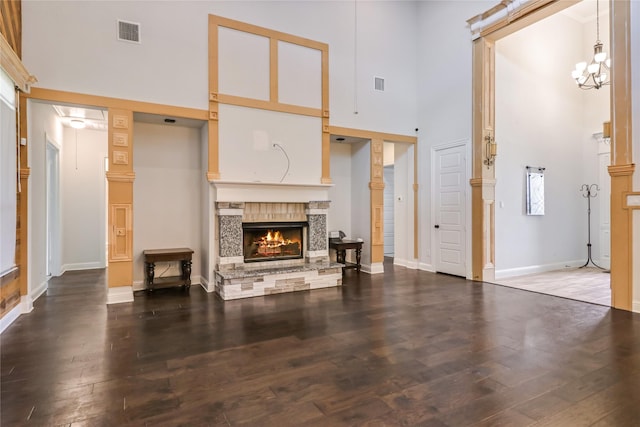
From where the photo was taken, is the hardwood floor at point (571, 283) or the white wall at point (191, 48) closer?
the white wall at point (191, 48)

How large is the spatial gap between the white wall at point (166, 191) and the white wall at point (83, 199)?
8.32 feet

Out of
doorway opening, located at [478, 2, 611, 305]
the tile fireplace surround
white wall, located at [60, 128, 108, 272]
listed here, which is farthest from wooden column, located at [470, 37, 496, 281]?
white wall, located at [60, 128, 108, 272]

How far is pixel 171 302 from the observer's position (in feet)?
15.2

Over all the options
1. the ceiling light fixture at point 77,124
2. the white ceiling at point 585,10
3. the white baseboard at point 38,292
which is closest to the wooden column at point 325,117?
the white baseboard at point 38,292

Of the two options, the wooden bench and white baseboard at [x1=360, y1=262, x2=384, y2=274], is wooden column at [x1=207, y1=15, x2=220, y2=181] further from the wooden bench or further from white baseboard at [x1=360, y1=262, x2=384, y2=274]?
white baseboard at [x1=360, y1=262, x2=384, y2=274]

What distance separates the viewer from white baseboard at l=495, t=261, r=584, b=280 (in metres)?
6.24

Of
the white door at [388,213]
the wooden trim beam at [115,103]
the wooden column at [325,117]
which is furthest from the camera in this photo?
the white door at [388,213]

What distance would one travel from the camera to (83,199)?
281 inches

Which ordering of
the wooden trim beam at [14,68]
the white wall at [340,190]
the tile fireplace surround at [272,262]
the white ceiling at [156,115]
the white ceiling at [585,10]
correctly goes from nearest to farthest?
the wooden trim beam at [14,68] < the tile fireplace surround at [272,262] < the white ceiling at [156,115] < the white ceiling at [585,10] < the white wall at [340,190]

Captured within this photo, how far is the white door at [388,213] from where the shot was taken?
9078 millimetres

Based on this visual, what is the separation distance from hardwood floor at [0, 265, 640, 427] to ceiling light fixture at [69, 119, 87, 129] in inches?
139

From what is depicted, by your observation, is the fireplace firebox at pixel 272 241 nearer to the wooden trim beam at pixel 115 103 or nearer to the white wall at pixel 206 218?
the white wall at pixel 206 218

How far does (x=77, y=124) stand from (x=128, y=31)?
292 cm

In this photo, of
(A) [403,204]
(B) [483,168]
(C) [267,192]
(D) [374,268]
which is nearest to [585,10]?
(B) [483,168]
